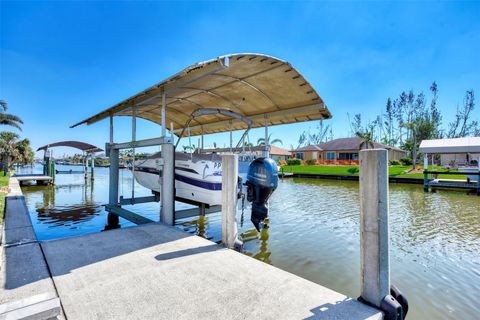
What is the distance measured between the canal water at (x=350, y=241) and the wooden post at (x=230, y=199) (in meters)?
1.29

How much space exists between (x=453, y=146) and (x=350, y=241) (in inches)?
653

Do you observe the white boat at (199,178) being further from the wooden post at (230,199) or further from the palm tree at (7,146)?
the palm tree at (7,146)

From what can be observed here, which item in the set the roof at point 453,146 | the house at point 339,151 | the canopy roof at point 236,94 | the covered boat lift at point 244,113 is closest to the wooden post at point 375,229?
the covered boat lift at point 244,113

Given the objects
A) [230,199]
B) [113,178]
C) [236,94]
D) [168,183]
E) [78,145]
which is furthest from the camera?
[78,145]

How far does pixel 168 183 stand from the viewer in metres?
5.26

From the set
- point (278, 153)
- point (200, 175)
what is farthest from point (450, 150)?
point (278, 153)

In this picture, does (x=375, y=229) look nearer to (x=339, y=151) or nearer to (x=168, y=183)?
(x=168, y=183)

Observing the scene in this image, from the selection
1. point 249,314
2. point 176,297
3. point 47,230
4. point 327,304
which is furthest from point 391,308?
point 47,230

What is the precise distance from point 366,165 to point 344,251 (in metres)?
3.51

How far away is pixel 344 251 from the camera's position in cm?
538

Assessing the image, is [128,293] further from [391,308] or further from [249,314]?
[391,308]

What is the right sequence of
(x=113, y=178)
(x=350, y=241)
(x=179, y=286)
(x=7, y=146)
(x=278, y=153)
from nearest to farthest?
(x=179, y=286)
(x=350, y=241)
(x=113, y=178)
(x=7, y=146)
(x=278, y=153)

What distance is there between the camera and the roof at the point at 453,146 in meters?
16.7

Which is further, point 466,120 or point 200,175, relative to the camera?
point 466,120
